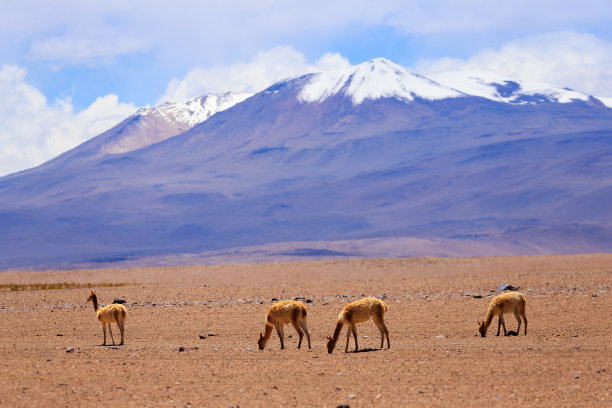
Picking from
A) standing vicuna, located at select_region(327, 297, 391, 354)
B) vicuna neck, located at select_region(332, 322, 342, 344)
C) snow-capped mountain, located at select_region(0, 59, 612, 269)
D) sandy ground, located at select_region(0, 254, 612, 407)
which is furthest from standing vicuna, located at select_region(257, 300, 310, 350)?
snow-capped mountain, located at select_region(0, 59, 612, 269)

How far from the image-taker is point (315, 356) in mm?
14227

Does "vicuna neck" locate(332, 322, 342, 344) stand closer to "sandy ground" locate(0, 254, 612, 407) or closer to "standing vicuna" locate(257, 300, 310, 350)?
"sandy ground" locate(0, 254, 612, 407)

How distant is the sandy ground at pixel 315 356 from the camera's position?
10938mm

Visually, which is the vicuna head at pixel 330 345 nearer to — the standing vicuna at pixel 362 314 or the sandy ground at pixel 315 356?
the standing vicuna at pixel 362 314

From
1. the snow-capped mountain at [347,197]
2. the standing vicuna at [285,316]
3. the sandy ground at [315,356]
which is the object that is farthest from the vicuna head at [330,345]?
the snow-capped mountain at [347,197]

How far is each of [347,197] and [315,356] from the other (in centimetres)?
13624

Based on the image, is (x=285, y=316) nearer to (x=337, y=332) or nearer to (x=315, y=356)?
(x=337, y=332)

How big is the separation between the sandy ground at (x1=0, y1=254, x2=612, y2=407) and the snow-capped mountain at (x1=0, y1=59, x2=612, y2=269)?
8060 centimetres

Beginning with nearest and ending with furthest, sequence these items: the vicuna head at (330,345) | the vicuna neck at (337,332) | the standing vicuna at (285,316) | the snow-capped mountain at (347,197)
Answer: the vicuna head at (330,345) → the vicuna neck at (337,332) → the standing vicuna at (285,316) → the snow-capped mountain at (347,197)

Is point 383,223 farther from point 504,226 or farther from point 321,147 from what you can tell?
point 321,147

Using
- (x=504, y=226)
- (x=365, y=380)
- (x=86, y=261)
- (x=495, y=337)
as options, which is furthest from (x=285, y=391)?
(x=504, y=226)

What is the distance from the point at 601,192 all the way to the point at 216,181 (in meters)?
73.9

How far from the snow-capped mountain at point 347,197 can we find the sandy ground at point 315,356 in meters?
80.6

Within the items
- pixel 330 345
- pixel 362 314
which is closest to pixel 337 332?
pixel 330 345
